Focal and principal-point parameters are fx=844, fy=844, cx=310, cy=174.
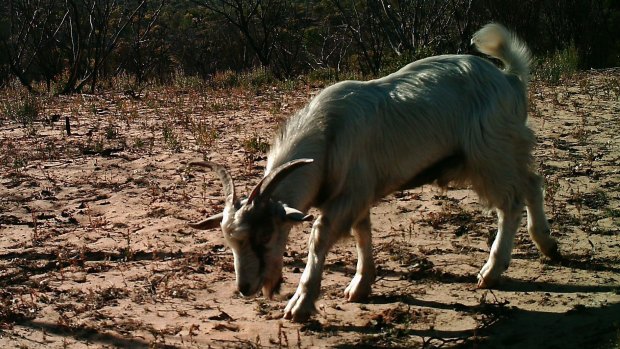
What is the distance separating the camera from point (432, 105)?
232 inches

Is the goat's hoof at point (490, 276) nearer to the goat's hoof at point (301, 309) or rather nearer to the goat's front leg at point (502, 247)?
the goat's front leg at point (502, 247)

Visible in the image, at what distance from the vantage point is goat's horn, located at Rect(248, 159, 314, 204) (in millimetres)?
5008

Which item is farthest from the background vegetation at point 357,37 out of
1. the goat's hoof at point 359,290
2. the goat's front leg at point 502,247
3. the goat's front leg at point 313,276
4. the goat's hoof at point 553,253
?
the goat's front leg at point 313,276

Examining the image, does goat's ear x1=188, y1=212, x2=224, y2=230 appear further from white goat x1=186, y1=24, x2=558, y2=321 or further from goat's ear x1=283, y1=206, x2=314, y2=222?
goat's ear x1=283, y1=206, x2=314, y2=222

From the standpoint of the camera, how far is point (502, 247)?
605 cm

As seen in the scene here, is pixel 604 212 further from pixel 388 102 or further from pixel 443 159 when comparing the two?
pixel 388 102

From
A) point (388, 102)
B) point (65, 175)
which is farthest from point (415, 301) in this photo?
point (65, 175)

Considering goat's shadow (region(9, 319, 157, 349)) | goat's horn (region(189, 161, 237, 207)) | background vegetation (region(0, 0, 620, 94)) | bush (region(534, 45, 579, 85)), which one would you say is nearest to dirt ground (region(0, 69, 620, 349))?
goat's shadow (region(9, 319, 157, 349))

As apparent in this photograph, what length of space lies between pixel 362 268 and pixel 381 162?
809 mm

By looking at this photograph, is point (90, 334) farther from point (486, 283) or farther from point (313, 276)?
point (486, 283)

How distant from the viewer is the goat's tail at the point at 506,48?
6.52 metres

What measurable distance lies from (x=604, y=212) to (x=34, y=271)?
4.72m

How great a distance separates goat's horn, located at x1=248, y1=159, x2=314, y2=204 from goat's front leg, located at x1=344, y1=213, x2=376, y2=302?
43.3 inches

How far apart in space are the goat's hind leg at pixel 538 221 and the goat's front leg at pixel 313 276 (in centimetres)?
169
